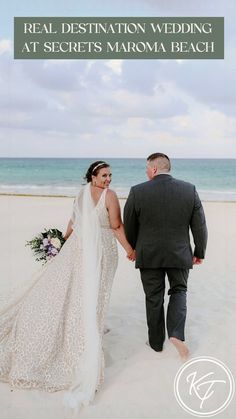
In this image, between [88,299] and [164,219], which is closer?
[88,299]

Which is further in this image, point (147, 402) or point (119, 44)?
point (119, 44)

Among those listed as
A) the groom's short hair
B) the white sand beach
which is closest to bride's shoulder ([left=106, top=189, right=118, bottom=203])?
the groom's short hair

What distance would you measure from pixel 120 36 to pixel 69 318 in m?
3.33

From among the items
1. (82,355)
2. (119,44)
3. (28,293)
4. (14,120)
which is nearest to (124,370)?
(82,355)

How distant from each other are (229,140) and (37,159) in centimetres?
1532

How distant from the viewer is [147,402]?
3334 millimetres

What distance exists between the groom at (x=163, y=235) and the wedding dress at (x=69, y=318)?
259 millimetres

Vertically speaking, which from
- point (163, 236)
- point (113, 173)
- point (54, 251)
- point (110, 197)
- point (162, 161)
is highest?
point (113, 173)

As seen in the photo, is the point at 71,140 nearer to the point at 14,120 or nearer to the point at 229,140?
the point at 14,120

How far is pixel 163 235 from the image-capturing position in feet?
13.1

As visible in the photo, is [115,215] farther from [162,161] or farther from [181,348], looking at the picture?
[181,348]

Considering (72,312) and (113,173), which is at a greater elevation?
(113,173)

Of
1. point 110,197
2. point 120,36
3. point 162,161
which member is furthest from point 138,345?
point 120,36

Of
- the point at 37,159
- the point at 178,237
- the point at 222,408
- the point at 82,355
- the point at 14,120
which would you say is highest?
the point at 14,120
